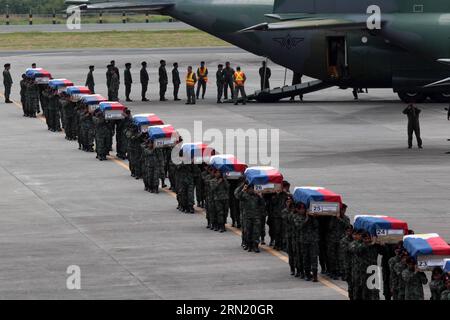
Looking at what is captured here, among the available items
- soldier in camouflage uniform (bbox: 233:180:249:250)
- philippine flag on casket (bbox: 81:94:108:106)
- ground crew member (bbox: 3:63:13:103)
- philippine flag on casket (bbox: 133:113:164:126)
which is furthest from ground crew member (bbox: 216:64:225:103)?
soldier in camouflage uniform (bbox: 233:180:249:250)

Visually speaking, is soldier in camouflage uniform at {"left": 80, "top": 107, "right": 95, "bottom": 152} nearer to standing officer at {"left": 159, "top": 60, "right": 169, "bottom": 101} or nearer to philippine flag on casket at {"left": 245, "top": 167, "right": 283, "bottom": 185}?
standing officer at {"left": 159, "top": 60, "right": 169, "bottom": 101}

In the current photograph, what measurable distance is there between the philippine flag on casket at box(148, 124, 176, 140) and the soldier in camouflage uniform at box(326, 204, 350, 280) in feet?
32.7

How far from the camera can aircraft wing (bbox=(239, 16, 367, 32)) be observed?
4894 cm

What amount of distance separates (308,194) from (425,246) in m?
4.41

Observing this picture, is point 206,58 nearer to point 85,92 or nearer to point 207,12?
point 207,12

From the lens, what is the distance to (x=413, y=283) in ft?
75.9

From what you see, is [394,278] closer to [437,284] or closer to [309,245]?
[437,284]

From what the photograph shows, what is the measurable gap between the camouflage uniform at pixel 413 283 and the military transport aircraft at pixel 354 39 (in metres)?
24.0


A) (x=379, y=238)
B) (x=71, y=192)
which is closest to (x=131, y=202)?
(x=71, y=192)

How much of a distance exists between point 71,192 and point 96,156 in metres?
5.64

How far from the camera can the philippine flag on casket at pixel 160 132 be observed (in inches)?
1435

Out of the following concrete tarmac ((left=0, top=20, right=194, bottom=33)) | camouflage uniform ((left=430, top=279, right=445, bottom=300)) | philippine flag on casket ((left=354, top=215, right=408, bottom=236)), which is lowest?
concrete tarmac ((left=0, top=20, right=194, bottom=33))

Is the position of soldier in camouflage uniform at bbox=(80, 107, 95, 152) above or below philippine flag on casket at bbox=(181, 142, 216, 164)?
below

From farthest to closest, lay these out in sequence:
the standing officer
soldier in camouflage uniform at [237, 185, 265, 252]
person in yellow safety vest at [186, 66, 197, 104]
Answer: the standing officer < person in yellow safety vest at [186, 66, 197, 104] < soldier in camouflage uniform at [237, 185, 265, 252]
